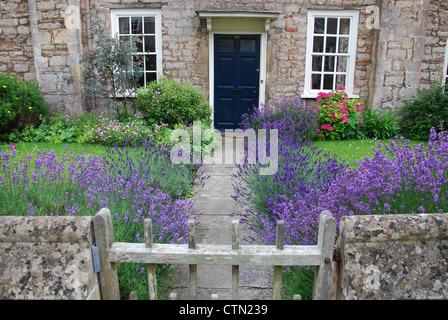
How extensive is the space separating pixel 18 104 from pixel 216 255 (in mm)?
7336

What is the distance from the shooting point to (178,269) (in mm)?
2979

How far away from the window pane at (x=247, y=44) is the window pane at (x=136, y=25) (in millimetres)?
2544

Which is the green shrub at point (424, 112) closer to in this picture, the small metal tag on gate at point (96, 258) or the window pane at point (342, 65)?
the window pane at point (342, 65)

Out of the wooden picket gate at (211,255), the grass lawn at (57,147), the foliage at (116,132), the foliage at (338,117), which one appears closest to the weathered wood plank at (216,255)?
the wooden picket gate at (211,255)

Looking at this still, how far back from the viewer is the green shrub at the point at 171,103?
7.89 m

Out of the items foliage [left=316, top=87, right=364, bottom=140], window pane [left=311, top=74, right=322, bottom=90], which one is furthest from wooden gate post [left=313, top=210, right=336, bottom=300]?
window pane [left=311, top=74, right=322, bottom=90]

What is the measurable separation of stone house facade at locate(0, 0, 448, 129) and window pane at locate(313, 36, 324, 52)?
24 millimetres

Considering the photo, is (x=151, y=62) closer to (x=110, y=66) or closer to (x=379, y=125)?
(x=110, y=66)

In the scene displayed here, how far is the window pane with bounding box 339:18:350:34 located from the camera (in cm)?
878

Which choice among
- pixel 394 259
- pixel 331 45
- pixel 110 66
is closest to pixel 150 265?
pixel 394 259

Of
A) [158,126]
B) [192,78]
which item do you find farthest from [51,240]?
[192,78]

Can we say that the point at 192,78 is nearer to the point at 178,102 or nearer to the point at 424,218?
the point at 178,102

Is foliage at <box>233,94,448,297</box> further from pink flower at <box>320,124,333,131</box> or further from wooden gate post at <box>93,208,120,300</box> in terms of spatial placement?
pink flower at <box>320,124,333,131</box>

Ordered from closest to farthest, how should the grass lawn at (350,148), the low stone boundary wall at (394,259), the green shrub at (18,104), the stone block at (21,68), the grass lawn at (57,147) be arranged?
1. the low stone boundary wall at (394,259)
2. the grass lawn at (350,148)
3. the grass lawn at (57,147)
4. the green shrub at (18,104)
5. the stone block at (21,68)
